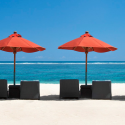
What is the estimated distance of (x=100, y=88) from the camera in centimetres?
642

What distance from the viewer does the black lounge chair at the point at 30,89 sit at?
6.30 m

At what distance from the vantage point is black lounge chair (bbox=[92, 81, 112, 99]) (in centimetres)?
640
